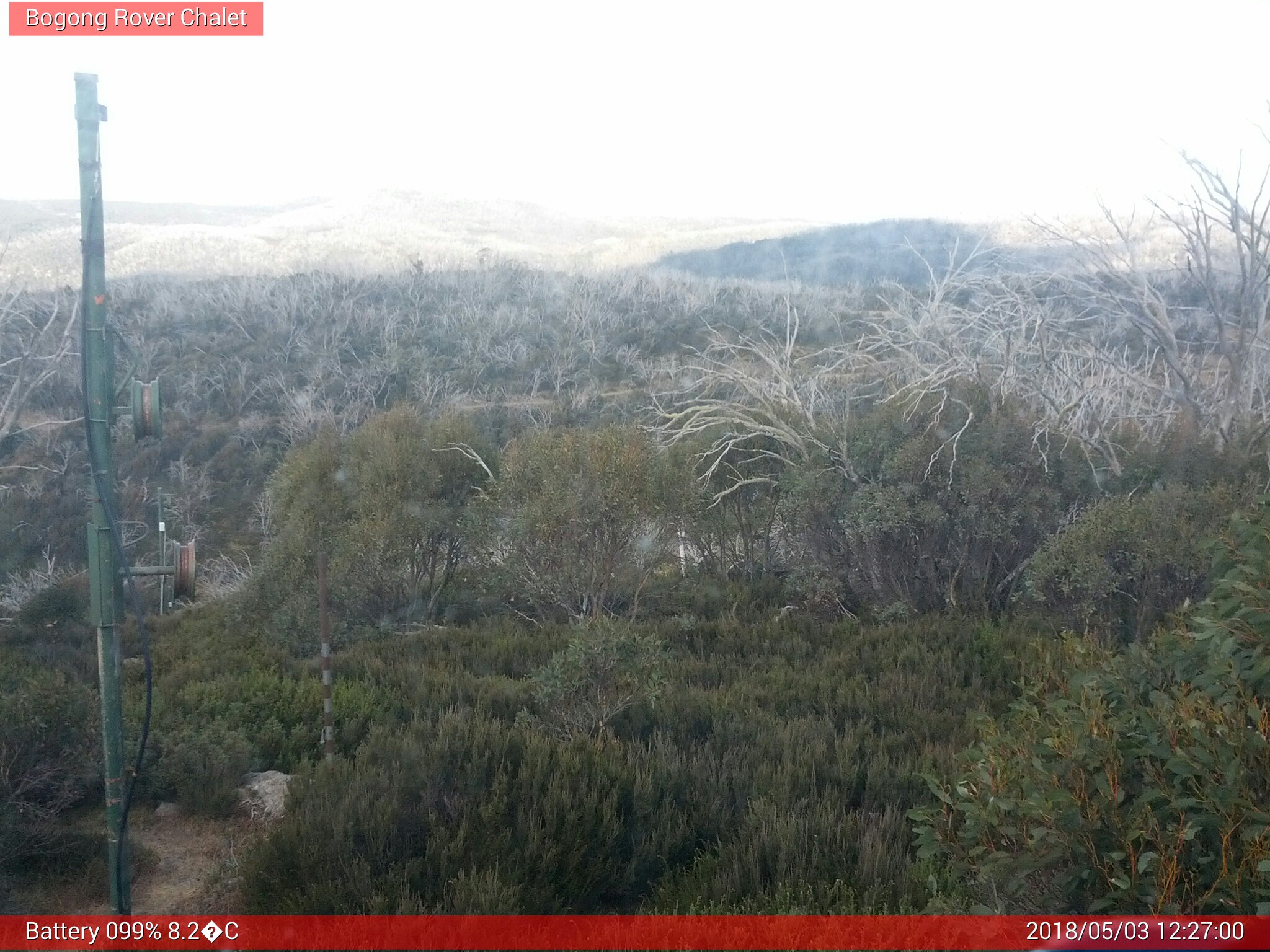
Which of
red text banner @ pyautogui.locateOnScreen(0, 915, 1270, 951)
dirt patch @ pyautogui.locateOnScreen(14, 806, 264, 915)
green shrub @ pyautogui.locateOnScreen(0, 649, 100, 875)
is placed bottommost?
dirt patch @ pyautogui.locateOnScreen(14, 806, 264, 915)

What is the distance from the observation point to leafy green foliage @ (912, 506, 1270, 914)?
2.94 m

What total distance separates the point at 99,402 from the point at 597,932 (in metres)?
3.01

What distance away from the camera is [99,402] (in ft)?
13.0

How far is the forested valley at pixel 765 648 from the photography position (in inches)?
143

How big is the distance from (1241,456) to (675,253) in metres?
55.8

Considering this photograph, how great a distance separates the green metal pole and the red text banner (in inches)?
16.5

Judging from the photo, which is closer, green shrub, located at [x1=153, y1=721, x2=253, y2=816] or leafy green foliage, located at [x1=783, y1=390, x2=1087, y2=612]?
green shrub, located at [x1=153, y1=721, x2=253, y2=816]

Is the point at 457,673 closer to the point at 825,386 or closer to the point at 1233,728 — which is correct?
the point at 1233,728

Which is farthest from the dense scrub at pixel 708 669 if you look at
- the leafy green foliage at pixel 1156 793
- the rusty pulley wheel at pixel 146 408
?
the rusty pulley wheel at pixel 146 408

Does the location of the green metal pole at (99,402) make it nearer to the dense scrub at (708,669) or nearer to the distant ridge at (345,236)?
the dense scrub at (708,669)

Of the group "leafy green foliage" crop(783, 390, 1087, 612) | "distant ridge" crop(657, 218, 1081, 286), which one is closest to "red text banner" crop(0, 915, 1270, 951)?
"leafy green foliage" crop(783, 390, 1087, 612)

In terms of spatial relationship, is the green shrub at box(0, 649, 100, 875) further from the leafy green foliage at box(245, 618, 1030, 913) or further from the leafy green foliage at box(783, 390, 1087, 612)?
the leafy green foliage at box(783, 390, 1087, 612)

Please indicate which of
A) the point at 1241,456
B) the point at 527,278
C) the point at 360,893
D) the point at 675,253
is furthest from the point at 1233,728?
the point at 675,253

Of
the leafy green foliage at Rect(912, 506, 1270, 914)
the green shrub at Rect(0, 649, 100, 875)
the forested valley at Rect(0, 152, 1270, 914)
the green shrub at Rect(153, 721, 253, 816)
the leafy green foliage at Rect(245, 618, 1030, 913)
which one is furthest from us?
the green shrub at Rect(153, 721, 253, 816)
